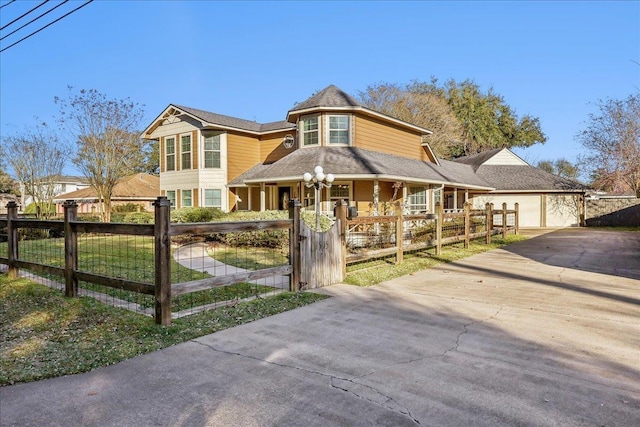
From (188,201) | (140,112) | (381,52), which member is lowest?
(188,201)

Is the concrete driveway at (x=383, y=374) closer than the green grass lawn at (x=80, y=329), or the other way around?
the concrete driveway at (x=383, y=374)

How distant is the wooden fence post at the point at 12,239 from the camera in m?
7.73

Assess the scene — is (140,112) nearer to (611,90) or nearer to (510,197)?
(510,197)

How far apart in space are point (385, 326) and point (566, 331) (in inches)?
80.4

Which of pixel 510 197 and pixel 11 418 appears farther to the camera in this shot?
pixel 510 197

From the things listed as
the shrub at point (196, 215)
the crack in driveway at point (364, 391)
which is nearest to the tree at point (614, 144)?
the shrub at point (196, 215)

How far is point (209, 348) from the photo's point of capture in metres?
4.19

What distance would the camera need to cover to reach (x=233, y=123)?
73.2 ft

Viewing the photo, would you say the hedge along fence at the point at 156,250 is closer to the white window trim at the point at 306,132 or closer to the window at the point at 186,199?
the white window trim at the point at 306,132

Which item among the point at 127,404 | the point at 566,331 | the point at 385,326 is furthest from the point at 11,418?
the point at 566,331

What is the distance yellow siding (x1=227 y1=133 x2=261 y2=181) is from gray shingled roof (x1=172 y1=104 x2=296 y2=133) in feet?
1.79

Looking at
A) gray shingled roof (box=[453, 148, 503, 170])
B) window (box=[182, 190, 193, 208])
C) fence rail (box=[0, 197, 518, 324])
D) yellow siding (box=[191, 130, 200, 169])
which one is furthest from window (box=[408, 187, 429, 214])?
gray shingled roof (box=[453, 148, 503, 170])

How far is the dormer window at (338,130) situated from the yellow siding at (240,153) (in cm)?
625

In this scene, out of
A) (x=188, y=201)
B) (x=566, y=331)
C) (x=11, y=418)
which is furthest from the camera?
(x=188, y=201)
